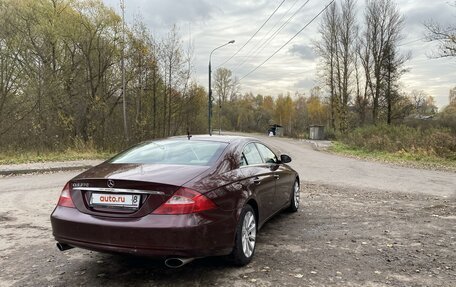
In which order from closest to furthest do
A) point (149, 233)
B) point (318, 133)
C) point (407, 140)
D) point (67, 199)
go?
point (149, 233) < point (67, 199) < point (407, 140) < point (318, 133)

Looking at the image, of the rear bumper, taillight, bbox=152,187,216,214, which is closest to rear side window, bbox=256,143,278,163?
the rear bumper

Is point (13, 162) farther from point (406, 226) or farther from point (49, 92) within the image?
point (406, 226)

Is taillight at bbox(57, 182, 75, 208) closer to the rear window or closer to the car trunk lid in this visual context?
the car trunk lid

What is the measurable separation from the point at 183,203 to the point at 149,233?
0.40 m

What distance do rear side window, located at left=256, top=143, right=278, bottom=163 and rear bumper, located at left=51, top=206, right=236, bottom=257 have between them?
217cm

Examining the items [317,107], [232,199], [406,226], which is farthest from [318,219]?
[317,107]

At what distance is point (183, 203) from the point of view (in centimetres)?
359

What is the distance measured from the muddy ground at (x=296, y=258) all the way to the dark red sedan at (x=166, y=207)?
14.8 inches

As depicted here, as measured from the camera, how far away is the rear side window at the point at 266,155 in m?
5.91

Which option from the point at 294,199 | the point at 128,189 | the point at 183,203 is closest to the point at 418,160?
the point at 294,199

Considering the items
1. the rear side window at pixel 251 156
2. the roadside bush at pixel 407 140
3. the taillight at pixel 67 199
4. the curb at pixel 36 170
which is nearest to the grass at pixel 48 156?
the curb at pixel 36 170

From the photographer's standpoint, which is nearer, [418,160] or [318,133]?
[418,160]

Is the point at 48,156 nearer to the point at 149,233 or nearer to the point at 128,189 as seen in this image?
the point at 128,189

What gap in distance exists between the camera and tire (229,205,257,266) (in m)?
4.21
